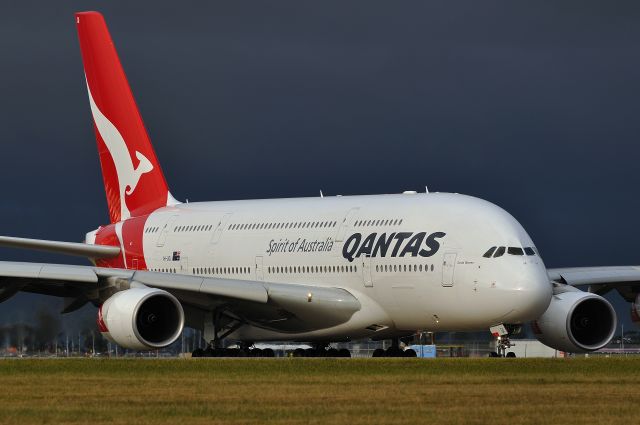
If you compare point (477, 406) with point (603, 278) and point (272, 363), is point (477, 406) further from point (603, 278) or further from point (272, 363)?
point (603, 278)

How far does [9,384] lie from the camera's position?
24125 mm

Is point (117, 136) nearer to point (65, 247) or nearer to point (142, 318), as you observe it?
point (65, 247)

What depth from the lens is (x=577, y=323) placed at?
1473 inches

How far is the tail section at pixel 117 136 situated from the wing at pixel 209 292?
25.6ft

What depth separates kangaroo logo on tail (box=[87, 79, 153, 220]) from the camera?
45969mm

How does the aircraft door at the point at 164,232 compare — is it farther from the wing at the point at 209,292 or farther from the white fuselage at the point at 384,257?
the wing at the point at 209,292

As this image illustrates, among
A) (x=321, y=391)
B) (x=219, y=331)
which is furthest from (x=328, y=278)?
(x=321, y=391)

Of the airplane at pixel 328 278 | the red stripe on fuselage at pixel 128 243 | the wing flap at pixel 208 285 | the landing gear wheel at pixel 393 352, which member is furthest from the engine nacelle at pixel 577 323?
the red stripe on fuselage at pixel 128 243

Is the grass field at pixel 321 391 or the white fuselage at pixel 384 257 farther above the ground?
the white fuselage at pixel 384 257

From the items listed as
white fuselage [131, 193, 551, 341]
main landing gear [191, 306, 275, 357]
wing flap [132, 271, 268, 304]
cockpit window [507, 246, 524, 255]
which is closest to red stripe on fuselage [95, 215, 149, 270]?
white fuselage [131, 193, 551, 341]

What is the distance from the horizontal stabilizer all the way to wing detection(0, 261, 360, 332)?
1662 mm

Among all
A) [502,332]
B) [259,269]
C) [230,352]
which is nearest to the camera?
[502,332]

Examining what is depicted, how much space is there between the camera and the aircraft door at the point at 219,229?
41094 mm

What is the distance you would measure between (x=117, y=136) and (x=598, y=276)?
1604 cm
